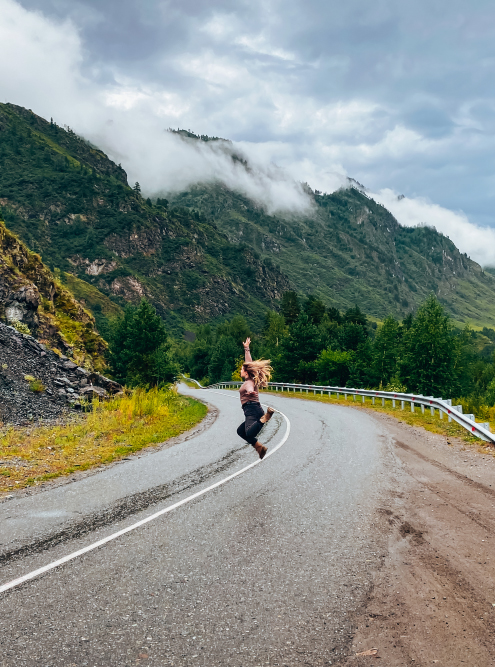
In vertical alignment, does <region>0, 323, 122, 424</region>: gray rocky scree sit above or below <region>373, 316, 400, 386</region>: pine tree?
below

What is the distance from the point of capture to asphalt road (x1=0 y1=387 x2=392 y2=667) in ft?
10.1

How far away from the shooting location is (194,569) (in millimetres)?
4344

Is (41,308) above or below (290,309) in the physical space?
below

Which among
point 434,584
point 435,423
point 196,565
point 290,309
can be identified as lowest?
point 196,565

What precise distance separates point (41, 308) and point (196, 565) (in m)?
25.2

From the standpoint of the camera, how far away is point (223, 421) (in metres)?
19.2

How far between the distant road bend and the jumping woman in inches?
32.8

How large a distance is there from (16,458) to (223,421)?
33.1ft

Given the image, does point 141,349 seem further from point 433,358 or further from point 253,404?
point 433,358

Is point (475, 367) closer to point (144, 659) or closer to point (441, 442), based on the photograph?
point (441, 442)

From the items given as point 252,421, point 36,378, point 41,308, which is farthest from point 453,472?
point 41,308

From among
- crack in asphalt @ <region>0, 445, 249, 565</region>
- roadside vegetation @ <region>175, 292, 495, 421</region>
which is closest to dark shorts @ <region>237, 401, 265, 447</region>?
crack in asphalt @ <region>0, 445, 249, 565</region>

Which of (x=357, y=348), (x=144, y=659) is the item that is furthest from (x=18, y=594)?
(x=357, y=348)

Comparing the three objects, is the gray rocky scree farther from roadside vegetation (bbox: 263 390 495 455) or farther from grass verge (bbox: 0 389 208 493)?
roadside vegetation (bbox: 263 390 495 455)
